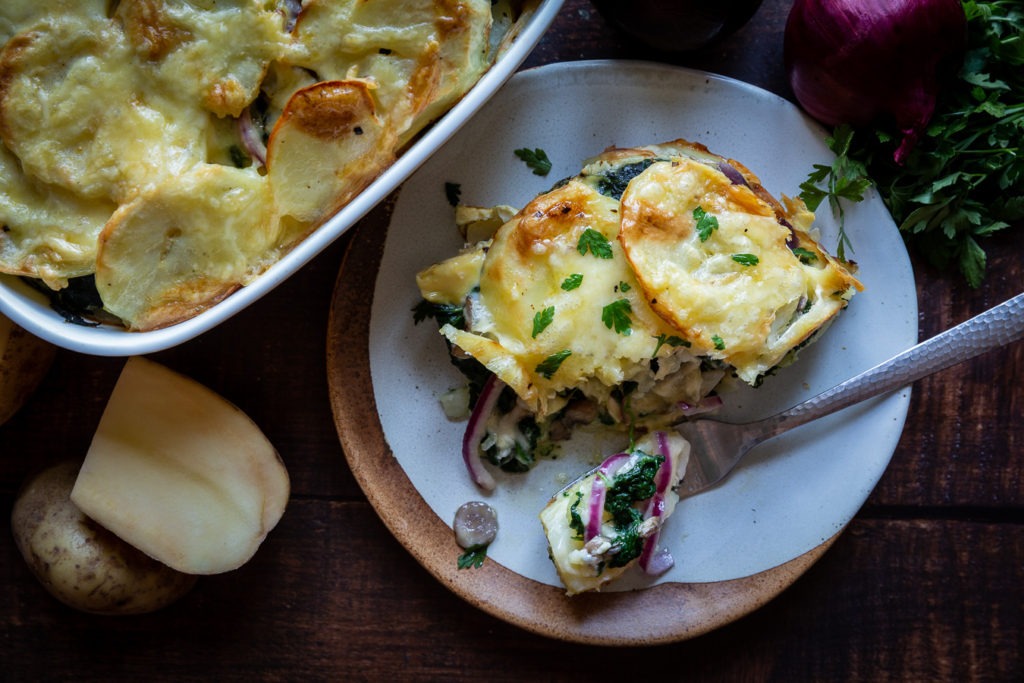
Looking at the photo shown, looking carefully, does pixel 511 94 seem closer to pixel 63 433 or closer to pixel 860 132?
pixel 860 132

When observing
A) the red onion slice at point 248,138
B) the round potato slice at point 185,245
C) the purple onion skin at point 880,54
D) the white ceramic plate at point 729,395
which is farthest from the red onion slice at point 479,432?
the purple onion skin at point 880,54

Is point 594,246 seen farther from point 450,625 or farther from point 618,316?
point 450,625

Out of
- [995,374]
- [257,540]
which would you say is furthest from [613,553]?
[995,374]

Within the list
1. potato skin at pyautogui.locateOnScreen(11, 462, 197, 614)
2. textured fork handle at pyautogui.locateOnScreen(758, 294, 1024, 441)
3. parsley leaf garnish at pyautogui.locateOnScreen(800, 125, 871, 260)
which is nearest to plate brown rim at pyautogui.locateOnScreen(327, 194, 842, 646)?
textured fork handle at pyautogui.locateOnScreen(758, 294, 1024, 441)

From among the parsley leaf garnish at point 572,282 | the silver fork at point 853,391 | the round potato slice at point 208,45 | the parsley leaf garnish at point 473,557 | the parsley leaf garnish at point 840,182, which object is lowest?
the parsley leaf garnish at point 473,557

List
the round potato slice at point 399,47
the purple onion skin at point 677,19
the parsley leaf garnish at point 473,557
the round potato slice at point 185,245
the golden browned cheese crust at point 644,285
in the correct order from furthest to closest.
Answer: the parsley leaf garnish at point 473,557 < the purple onion skin at point 677,19 < the golden browned cheese crust at point 644,285 < the round potato slice at point 399,47 < the round potato slice at point 185,245

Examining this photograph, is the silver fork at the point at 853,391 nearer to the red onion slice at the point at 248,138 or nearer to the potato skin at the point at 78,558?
the red onion slice at the point at 248,138
